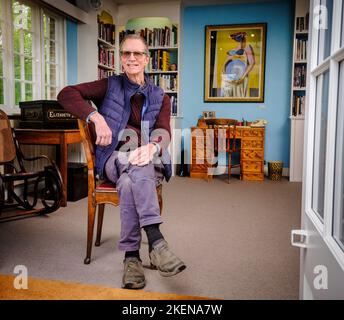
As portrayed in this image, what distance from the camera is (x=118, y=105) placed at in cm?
195

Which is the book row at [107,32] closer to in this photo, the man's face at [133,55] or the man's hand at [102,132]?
the man's face at [133,55]

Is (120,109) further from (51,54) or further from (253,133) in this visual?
(253,133)

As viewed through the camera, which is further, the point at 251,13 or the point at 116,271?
the point at 251,13

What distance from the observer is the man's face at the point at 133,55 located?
1957 millimetres

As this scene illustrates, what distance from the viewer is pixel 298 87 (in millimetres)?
5145

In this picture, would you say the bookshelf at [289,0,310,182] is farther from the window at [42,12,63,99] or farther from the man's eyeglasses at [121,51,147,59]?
the man's eyeglasses at [121,51,147,59]

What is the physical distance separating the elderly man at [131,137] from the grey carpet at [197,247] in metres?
0.30

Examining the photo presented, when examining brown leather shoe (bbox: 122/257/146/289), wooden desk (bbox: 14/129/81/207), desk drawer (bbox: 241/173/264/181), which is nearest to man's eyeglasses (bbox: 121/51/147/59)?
brown leather shoe (bbox: 122/257/146/289)

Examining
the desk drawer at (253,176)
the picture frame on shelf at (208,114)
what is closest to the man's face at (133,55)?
the desk drawer at (253,176)

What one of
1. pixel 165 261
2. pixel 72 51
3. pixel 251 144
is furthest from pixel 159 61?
pixel 165 261

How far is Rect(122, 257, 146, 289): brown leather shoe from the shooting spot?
168 cm
